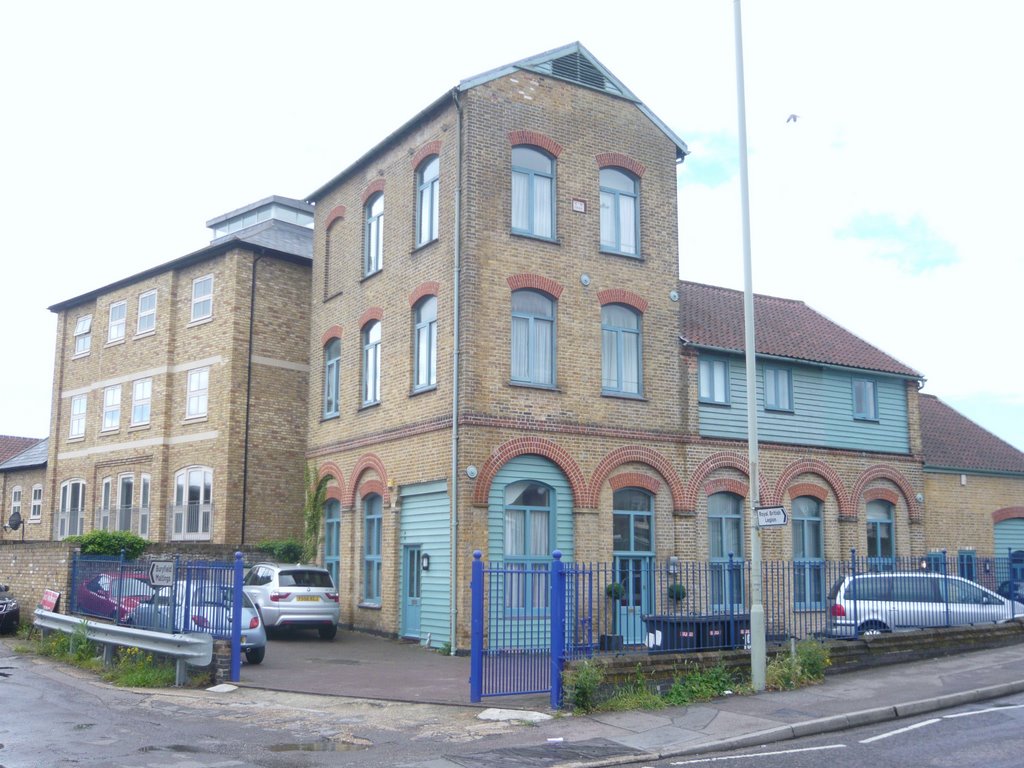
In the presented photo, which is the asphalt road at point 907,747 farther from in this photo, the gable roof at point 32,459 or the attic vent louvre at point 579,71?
the gable roof at point 32,459

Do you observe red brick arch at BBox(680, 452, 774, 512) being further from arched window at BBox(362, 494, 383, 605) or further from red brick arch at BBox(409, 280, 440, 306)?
red brick arch at BBox(409, 280, 440, 306)

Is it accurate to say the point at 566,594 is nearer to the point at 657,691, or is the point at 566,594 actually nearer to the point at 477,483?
the point at 657,691

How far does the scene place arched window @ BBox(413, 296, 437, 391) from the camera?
22.2 metres

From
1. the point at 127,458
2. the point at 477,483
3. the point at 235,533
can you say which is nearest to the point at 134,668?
the point at 477,483

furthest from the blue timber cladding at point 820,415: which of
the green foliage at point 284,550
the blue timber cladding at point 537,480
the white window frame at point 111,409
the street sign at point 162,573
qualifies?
the white window frame at point 111,409

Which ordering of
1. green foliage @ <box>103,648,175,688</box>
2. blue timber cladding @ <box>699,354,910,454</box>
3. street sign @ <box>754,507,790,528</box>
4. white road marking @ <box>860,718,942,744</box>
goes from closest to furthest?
1. white road marking @ <box>860,718,942,744</box>
2. street sign @ <box>754,507,790,528</box>
3. green foliage @ <box>103,648,175,688</box>
4. blue timber cladding @ <box>699,354,910,454</box>

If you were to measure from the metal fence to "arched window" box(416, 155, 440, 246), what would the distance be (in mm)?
7234

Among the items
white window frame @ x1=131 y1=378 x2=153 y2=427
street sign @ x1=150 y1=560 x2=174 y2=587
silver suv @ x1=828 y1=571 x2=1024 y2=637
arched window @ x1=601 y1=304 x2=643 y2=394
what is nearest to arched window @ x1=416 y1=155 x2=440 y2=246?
arched window @ x1=601 y1=304 x2=643 y2=394

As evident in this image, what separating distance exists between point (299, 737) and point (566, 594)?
12.7 ft

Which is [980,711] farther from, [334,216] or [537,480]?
[334,216]

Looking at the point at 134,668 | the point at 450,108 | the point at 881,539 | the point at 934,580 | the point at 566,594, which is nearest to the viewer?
the point at 566,594

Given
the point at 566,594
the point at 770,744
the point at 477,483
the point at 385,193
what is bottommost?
the point at 770,744

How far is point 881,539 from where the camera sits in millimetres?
27141

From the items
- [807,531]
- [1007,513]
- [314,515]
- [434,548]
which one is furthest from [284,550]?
[1007,513]
